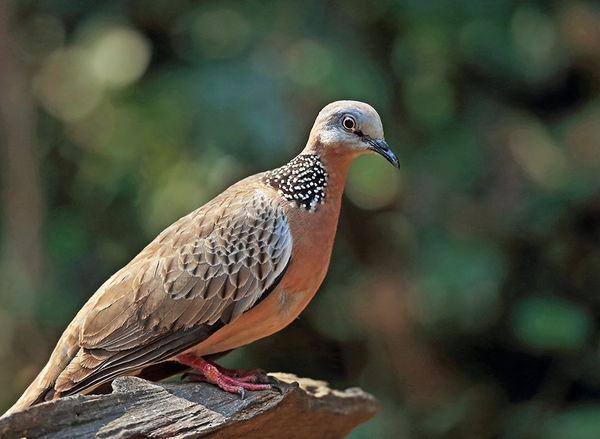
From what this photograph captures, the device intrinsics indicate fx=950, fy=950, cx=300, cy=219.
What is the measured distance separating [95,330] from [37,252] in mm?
3641

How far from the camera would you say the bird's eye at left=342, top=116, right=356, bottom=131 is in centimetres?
375

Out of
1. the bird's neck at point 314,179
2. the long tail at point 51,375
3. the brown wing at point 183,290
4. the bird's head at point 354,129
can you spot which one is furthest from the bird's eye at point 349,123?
the long tail at point 51,375

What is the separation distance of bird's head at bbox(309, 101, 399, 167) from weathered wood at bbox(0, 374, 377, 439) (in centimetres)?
97

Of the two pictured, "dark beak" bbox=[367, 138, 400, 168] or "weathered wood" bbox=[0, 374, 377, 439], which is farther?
"dark beak" bbox=[367, 138, 400, 168]

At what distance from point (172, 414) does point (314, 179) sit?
1.09m

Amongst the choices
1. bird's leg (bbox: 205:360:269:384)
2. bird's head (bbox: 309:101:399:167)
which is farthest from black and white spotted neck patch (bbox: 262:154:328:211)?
bird's leg (bbox: 205:360:269:384)

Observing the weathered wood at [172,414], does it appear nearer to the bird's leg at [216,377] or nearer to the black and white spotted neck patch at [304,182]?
the bird's leg at [216,377]

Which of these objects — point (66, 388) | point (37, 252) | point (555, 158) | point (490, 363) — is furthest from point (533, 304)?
point (66, 388)

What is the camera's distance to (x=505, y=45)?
7.01m

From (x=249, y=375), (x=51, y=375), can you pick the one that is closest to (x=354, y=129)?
(x=249, y=375)

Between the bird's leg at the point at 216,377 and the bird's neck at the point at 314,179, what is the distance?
0.73 meters

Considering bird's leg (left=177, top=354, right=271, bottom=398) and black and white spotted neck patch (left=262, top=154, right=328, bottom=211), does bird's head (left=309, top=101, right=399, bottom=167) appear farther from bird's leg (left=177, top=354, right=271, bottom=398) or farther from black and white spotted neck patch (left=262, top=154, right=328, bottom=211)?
bird's leg (left=177, top=354, right=271, bottom=398)

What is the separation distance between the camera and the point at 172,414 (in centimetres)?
340

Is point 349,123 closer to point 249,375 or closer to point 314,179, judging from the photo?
point 314,179
